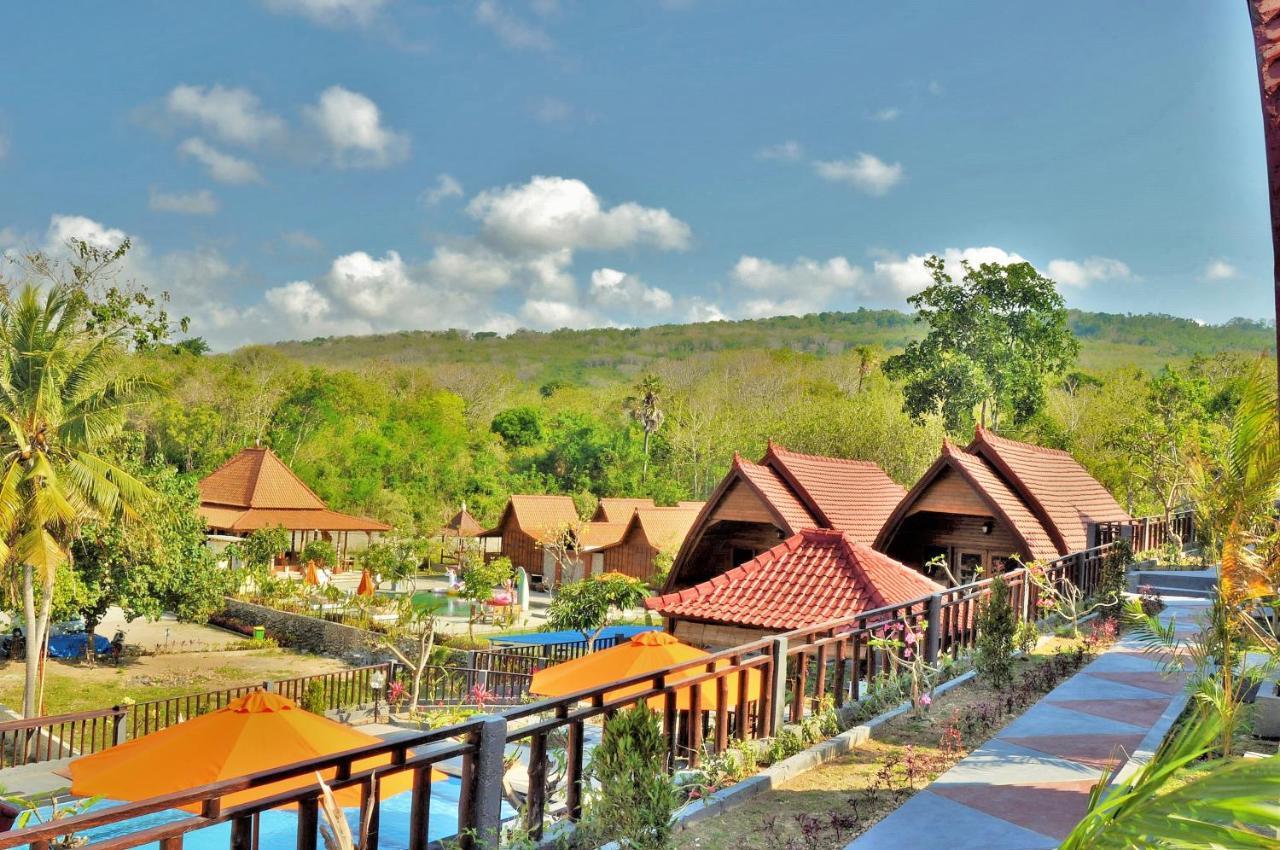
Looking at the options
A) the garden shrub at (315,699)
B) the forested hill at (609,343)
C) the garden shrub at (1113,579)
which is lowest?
the garden shrub at (315,699)

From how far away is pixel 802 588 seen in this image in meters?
12.9

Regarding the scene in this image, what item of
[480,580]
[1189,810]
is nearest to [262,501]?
[480,580]

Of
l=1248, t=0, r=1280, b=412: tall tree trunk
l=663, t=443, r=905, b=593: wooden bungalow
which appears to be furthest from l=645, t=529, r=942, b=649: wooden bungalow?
l=1248, t=0, r=1280, b=412: tall tree trunk

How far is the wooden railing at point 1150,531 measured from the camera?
17578 millimetres

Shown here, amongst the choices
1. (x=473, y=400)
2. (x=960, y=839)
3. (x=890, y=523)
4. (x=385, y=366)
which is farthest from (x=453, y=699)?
(x=385, y=366)

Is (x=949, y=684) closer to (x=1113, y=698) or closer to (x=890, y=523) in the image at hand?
(x=1113, y=698)

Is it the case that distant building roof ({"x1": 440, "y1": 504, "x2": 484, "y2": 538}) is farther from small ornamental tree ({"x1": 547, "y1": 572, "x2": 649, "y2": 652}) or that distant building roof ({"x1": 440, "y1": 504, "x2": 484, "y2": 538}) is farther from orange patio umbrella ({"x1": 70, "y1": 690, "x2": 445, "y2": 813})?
orange patio umbrella ({"x1": 70, "y1": 690, "x2": 445, "y2": 813})

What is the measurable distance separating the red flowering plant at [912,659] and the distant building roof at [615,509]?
31.6 metres

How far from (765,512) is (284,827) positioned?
36.6 ft

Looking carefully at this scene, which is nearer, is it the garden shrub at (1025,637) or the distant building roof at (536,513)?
the garden shrub at (1025,637)

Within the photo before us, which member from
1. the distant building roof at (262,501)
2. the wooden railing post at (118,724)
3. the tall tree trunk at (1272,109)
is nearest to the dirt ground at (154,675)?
the wooden railing post at (118,724)

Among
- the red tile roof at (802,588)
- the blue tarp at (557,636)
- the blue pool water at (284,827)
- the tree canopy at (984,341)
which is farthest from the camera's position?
the tree canopy at (984,341)

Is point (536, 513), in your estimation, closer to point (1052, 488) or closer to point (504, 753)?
point (1052, 488)

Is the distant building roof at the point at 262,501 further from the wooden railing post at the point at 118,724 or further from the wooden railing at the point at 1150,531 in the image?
the wooden railing at the point at 1150,531
